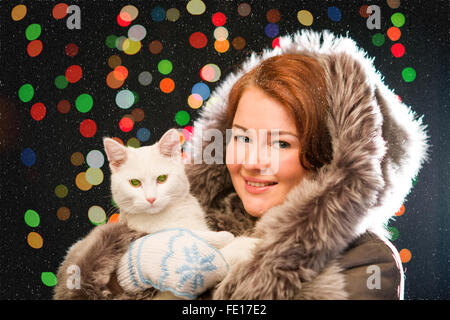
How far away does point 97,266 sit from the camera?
85 centimetres

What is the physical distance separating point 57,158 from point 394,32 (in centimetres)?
113

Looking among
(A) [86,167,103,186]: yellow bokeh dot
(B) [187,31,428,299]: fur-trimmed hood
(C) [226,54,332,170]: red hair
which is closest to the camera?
(B) [187,31,428,299]: fur-trimmed hood

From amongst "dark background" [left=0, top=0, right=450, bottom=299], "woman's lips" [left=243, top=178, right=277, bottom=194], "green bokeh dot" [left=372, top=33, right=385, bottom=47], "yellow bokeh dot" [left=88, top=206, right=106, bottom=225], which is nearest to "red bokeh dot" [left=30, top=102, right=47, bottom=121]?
"dark background" [left=0, top=0, right=450, bottom=299]

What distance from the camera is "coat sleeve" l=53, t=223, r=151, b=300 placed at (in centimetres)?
84

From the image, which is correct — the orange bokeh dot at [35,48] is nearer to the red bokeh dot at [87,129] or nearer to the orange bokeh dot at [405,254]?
the red bokeh dot at [87,129]

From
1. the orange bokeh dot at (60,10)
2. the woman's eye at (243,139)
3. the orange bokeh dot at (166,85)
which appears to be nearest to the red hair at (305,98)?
the woman's eye at (243,139)

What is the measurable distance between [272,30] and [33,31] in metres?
0.76

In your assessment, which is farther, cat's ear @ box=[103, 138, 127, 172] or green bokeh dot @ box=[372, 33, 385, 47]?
green bokeh dot @ box=[372, 33, 385, 47]

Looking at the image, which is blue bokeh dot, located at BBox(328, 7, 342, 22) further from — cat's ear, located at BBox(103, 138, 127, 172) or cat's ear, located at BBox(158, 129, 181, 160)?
cat's ear, located at BBox(103, 138, 127, 172)

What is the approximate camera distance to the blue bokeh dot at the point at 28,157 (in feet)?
3.78

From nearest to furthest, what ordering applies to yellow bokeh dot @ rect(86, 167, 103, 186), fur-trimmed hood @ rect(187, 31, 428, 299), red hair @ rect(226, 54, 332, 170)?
fur-trimmed hood @ rect(187, 31, 428, 299) → red hair @ rect(226, 54, 332, 170) → yellow bokeh dot @ rect(86, 167, 103, 186)

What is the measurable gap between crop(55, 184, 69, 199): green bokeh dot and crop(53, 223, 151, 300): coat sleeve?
27 centimetres

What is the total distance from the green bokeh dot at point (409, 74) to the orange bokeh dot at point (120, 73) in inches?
34.9

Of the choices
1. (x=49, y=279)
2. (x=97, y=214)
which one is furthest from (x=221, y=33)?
(x=49, y=279)
